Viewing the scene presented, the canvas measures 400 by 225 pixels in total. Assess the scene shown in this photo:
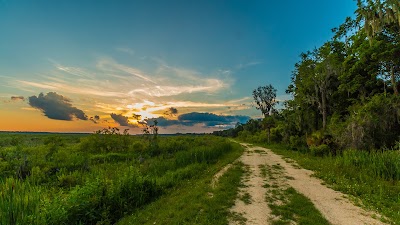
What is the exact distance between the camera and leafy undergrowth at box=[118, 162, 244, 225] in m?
6.70

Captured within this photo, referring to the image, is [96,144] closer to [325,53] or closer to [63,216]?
[63,216]

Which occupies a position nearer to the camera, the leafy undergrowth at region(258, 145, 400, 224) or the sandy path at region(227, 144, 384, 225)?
the sandy path at region(227, 144, 384, 225)

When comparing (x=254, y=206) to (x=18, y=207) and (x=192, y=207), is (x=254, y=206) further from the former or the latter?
(x=18, y=207)

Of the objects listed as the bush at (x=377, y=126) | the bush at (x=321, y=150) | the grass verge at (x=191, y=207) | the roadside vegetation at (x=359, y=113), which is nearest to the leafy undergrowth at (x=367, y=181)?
the roadside vegetation at (x=359, y=113)

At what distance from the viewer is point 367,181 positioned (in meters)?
10.3

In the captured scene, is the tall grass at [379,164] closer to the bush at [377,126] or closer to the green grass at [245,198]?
the bush at [377,126]

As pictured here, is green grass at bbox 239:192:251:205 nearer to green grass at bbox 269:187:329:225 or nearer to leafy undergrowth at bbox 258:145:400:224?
green grass at bbox 269:187:329:225

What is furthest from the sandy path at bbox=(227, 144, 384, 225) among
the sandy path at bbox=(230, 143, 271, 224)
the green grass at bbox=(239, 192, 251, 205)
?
the green grass at bbox=(239, 192, 251, 205)

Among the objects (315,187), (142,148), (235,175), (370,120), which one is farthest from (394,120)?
(142,148)

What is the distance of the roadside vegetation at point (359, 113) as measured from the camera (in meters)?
10.6

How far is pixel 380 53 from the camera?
65.2 ft

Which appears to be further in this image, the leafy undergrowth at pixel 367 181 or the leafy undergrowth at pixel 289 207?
the leafy undergrowth at pixel 367 181

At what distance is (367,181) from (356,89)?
18.5 m

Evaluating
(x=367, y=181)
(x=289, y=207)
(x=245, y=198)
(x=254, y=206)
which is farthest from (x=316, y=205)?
(x=367, y=181)
